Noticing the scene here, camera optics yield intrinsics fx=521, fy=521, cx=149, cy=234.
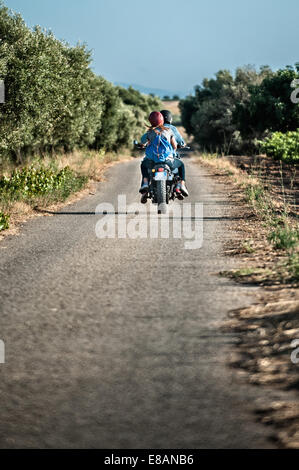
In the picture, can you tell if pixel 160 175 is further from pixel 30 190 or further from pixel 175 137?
pixel 30 190

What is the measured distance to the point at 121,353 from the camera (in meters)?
4.23

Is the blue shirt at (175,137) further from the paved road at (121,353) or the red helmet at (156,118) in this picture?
the paved road at (121,353)

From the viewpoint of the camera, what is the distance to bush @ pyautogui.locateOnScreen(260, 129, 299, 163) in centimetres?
2653

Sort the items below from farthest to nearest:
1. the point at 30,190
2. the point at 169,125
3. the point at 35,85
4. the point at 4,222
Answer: the point at 35,85 < the point at 30,190 < the point at 169,125 < the point at 4,222

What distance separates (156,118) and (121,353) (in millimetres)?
6846

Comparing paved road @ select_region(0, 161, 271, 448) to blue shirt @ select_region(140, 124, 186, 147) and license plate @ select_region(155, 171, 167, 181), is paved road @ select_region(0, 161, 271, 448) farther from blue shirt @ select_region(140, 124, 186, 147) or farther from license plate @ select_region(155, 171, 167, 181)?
blue shirt @ select_region(140, 124, 186, 147)

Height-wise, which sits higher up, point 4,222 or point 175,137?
point 175,137

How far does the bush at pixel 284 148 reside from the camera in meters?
Answer: 26.5

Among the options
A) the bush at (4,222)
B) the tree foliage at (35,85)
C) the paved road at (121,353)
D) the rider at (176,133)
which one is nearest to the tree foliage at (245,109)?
the tree foliage at (35,85)

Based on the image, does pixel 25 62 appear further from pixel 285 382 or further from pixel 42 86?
pixel 285 382

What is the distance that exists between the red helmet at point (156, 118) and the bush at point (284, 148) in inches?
654

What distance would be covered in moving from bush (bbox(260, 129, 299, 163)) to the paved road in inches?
779

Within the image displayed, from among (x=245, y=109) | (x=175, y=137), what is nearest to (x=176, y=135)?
(x=175, y=137)
